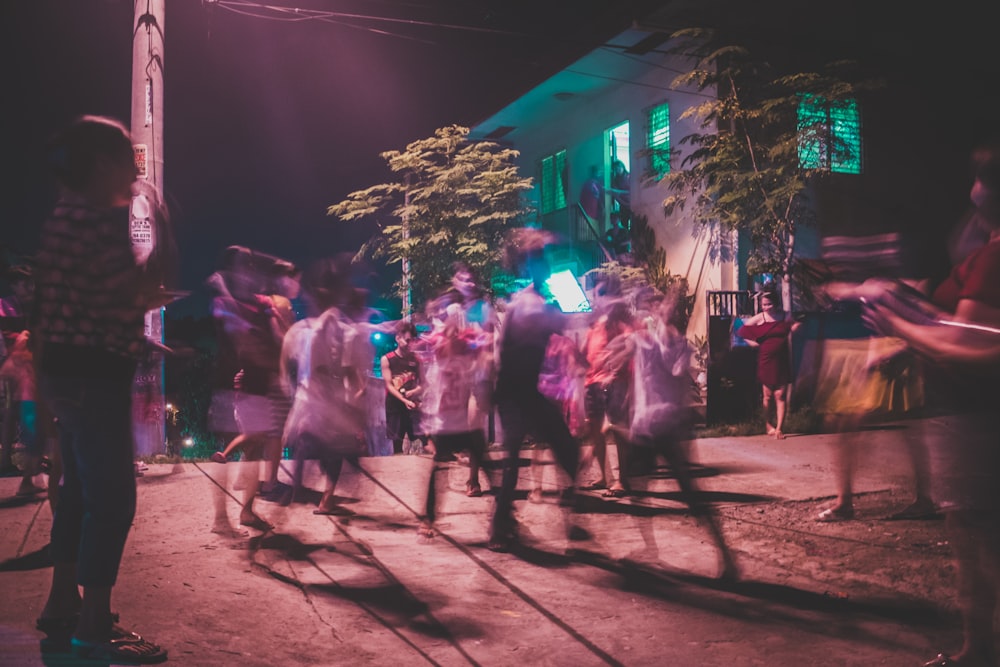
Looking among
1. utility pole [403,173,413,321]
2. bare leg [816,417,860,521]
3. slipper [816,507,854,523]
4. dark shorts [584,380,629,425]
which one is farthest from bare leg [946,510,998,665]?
utility pole [403,173,413,321]

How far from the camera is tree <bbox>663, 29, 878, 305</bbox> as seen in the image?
13617 millimetres

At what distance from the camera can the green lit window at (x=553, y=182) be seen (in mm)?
22156

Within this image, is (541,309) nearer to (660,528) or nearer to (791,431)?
(660,528)

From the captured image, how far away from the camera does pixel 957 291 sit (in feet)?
10.5

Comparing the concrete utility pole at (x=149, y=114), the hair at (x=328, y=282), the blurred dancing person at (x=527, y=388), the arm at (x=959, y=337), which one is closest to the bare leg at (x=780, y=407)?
the blurred dancing person at (x=527, y=388)

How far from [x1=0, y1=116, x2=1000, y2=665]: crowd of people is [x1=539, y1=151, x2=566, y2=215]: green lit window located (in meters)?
11.8

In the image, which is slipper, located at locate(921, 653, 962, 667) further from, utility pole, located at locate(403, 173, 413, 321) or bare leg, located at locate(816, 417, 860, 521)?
utility pole, located at locate(403, 173, 413, 321)

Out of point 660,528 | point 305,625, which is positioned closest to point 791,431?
point 660,528

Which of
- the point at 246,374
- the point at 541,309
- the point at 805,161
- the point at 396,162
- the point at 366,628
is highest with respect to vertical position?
the point at 396,162

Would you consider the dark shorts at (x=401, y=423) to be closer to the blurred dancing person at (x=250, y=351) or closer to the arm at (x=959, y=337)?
the blurred dancing person at (x=250, y=351)

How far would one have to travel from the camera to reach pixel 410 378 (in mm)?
10547

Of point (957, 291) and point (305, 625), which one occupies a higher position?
point (957, 291)

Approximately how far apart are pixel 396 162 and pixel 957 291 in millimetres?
16680

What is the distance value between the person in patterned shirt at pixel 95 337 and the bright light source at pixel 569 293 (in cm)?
1661
